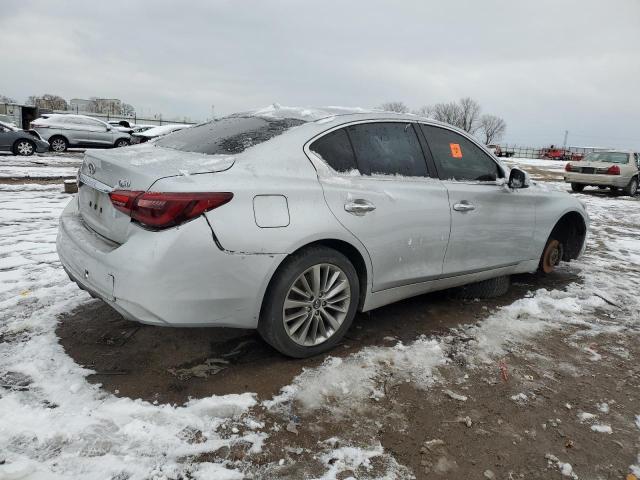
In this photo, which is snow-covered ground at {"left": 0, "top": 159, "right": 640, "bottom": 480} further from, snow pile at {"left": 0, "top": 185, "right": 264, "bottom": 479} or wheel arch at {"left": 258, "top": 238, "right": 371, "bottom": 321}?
wheel arch at {"left": 258, "top": 238, "right": 371, "bottom": 321}

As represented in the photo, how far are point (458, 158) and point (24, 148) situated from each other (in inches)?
666

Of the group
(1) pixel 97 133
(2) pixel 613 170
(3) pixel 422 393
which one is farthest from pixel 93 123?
(3) pixel 422 393

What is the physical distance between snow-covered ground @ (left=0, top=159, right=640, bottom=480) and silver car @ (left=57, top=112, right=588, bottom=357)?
1.27 feet

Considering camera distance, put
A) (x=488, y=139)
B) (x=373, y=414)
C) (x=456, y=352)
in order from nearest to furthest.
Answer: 1. (x=373, y=414)
2. (x=456, y=352)
3. (x=488, y=139)

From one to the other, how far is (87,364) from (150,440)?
0.89 meters

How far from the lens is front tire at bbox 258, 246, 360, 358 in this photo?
2797 mm

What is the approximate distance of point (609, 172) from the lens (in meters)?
15.2

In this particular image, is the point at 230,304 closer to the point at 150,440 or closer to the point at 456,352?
the point at 150,440

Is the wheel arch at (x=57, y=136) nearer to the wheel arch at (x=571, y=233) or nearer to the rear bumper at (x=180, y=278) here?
the rear bumper at (x=180, y=278)

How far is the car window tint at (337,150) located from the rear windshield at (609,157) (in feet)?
51.5

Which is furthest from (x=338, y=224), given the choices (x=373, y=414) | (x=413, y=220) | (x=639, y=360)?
(x=639, y=360)

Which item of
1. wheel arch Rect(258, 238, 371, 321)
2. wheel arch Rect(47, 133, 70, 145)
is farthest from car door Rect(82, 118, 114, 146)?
wheel arch Rect(258, 238, 371, 321)

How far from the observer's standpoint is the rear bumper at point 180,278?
2.46 m

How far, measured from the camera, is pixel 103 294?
2.67m
